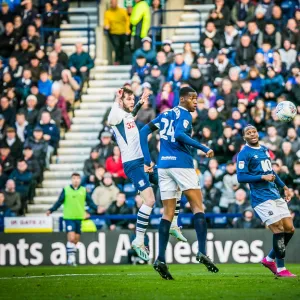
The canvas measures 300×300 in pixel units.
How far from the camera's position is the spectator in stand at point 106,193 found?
25.3 m

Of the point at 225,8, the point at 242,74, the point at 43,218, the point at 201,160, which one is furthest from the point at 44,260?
the point at 225,8

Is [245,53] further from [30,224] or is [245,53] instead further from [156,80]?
[30,224]

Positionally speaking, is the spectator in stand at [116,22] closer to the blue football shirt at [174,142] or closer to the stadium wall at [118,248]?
the stadium wall at [118,248]

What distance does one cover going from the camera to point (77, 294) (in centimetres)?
1405

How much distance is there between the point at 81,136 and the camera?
2892 centimetres

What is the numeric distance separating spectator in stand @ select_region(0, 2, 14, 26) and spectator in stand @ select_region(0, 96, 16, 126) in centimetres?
328

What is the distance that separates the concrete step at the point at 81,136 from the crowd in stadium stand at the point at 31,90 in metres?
0.23

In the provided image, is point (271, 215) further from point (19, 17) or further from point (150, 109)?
point (19, 17)

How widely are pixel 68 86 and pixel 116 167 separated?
409cm

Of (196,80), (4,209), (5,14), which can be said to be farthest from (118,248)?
(5,14)

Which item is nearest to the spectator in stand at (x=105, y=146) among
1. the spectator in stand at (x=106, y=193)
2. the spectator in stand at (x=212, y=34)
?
the spectator in stand at (x=106, y=193)

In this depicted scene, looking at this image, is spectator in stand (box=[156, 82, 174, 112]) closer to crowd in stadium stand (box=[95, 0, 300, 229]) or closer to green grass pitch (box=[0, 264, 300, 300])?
crowd in stadium stand (box=[95, 0, 300, 229])

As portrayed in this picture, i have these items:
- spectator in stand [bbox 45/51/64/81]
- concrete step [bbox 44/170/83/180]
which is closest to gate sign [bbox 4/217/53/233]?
concrete step [bbox 44/170/83/180]

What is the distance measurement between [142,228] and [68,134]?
12.5 metres
